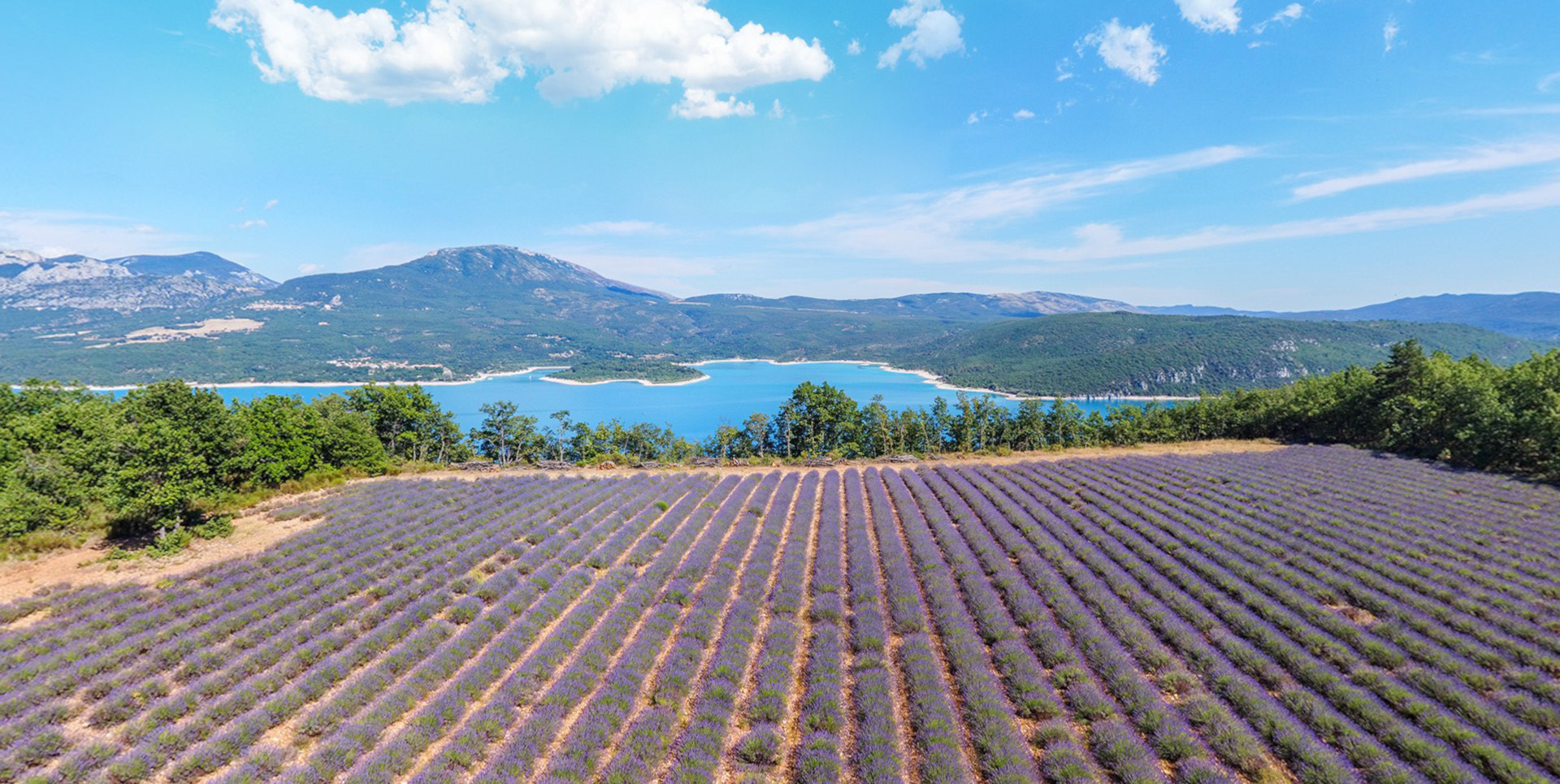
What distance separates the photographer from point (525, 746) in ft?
31.9

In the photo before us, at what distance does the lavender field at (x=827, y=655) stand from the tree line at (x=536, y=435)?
21.3 feet

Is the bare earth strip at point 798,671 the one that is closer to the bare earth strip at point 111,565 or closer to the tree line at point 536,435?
the bare earth strip at point 111,565

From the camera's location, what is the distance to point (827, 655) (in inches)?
508


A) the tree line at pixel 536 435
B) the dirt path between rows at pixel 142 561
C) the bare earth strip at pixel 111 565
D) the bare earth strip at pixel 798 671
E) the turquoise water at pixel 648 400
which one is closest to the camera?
the bare earth strip at pixel 798 671

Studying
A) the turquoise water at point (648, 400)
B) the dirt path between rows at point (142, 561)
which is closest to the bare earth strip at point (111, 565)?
the dirt path between rows at point (142, 561)

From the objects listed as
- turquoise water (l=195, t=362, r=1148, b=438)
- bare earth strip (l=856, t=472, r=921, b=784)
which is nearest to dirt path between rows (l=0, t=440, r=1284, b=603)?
bare earth strip (l=856, t=472, r=921, b=784)

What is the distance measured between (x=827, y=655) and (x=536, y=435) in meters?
53.0

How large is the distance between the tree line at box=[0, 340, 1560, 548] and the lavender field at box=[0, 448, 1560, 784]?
649 centimetres

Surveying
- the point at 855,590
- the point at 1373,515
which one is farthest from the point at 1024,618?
the point at 1373,515

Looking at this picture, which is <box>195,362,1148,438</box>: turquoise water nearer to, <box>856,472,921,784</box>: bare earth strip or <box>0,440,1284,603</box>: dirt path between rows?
<box>0,440,1284,603</box>: dirt path between rows

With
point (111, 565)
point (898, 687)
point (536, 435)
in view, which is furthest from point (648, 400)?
point (898, 687)

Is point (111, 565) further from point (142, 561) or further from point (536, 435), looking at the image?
A: point (536, 435)

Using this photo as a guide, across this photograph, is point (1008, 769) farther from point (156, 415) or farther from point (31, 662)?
point (156, 415)

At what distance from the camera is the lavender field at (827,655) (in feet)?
30.9
